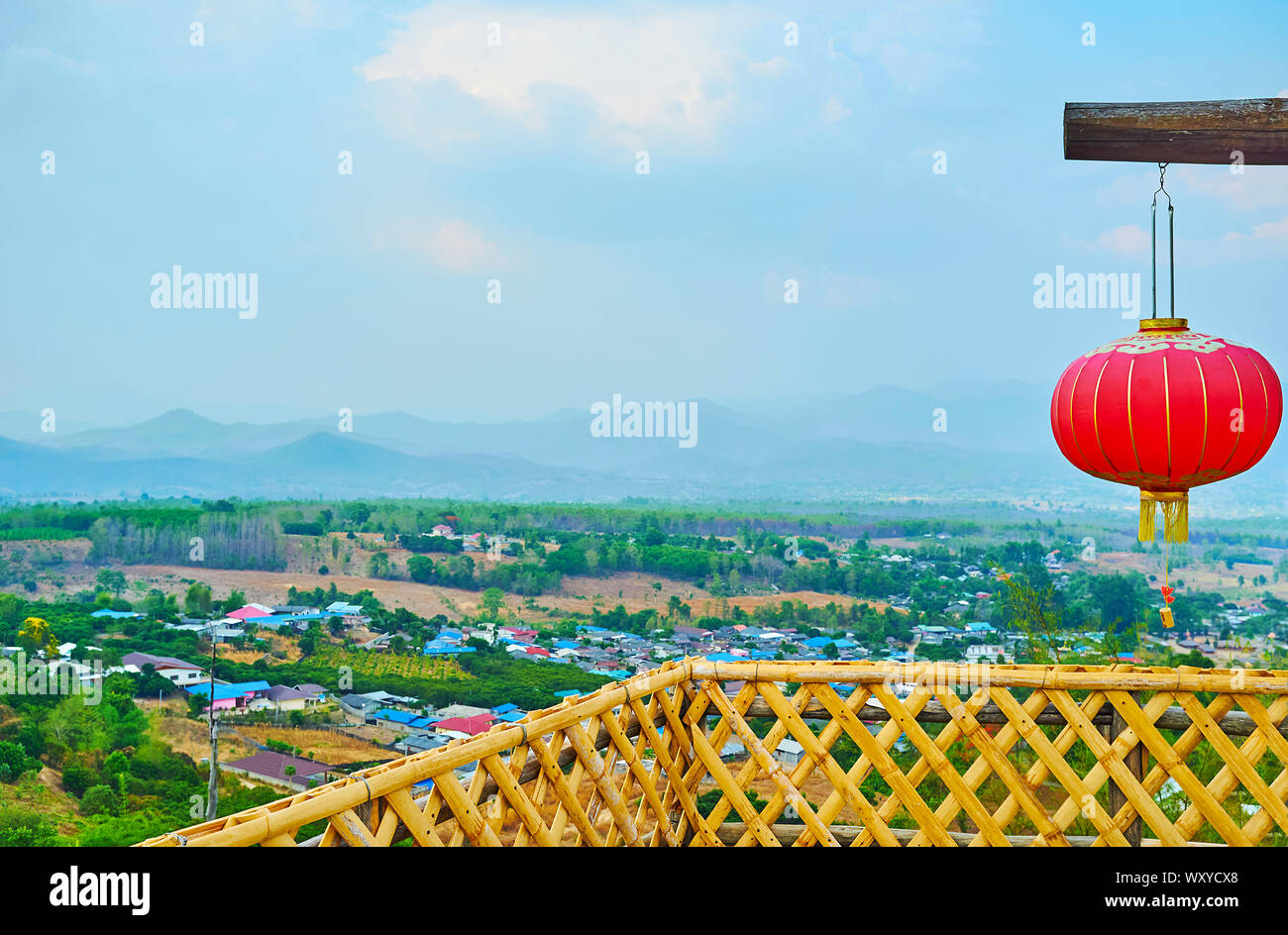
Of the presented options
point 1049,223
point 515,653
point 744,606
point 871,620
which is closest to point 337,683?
point 515,653

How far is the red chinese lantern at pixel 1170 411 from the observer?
2.03 meters

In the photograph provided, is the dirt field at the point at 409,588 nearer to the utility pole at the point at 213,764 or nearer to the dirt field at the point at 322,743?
the utility pole at the point at 213,764

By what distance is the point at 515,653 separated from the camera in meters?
11.2

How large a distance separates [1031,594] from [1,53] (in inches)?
1039

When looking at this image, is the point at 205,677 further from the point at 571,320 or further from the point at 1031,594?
the point at 571,320

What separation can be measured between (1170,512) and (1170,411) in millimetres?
281

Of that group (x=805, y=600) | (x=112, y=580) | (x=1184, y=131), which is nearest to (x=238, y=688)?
(x=112, y=580)

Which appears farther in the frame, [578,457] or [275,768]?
[578,457]

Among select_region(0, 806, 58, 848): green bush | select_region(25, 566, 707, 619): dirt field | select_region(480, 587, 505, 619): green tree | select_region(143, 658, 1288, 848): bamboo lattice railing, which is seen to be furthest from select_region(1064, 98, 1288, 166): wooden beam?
select_region(480, 587, 505, 619): green tree

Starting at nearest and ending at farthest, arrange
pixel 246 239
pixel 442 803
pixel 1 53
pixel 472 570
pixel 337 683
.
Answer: pixel 442 803 < pixel 337 683 < pixel 472 570 < pixel 1 53 < pixel 246 239

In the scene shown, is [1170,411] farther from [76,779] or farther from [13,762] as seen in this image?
[13,762]

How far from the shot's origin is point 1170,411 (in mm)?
2039

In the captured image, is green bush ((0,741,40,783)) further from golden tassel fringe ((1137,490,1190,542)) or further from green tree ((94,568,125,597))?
golden tassel fringe ((1137,490,1190,542))

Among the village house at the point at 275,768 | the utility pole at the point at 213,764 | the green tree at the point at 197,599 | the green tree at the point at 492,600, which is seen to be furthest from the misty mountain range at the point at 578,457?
the village house at the point at 275,768
